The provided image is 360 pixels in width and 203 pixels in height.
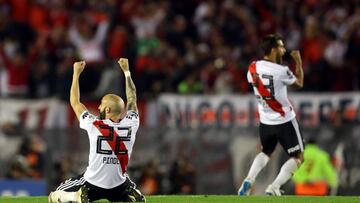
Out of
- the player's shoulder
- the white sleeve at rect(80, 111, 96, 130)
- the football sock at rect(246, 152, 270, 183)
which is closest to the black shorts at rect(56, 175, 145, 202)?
the white sleeve at rect(80, 111, 96, 130)

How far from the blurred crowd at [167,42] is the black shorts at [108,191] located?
9989 mm

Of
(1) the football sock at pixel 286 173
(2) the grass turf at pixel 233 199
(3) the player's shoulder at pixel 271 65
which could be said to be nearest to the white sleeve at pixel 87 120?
(2) the grass turf at pixel 233 199

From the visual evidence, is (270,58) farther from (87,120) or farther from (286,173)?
(87,120)

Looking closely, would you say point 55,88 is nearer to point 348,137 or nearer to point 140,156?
point 140,156

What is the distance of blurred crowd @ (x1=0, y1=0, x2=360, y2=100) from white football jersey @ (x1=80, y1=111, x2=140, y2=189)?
10.2 metres

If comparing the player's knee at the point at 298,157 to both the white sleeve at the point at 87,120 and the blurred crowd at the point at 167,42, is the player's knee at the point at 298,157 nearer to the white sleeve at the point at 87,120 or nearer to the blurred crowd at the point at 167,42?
the white sleeve at the point at 87,120

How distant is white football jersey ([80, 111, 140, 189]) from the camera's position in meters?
16.8

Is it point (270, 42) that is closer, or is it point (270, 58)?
point (270, 42)

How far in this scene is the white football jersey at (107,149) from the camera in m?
16.8

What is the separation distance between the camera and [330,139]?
25547 millimetres

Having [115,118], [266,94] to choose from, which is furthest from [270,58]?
[115,118]

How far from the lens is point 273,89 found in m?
19.1

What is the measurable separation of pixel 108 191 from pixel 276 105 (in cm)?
337

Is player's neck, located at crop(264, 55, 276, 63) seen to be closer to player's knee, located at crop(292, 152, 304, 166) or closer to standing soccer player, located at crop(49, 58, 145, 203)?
player's knee, located at crop(292, 152, 304, 166)
